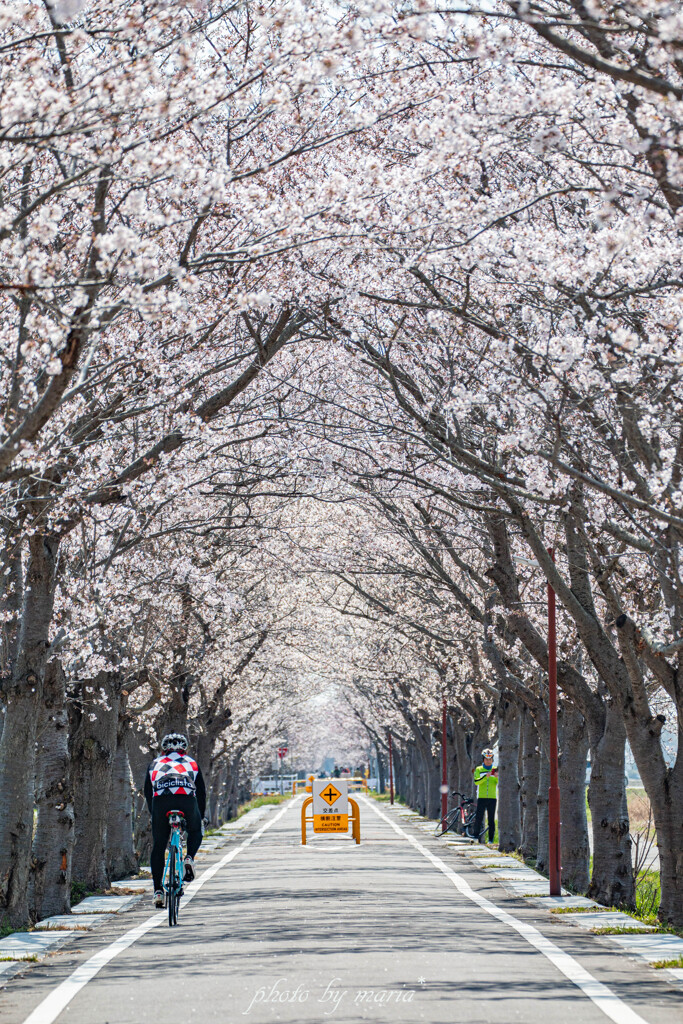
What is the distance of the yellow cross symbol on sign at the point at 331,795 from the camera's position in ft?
107

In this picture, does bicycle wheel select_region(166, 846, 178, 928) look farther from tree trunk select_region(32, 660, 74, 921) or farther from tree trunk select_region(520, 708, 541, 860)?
tree trunk select_region(520, 708, 541, 860)

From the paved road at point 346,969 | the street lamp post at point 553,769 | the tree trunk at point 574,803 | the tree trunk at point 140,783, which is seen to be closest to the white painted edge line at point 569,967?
the paved road at point 346,969

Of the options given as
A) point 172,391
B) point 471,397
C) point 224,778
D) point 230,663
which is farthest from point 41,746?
point 224,778

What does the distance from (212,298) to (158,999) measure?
7148 mm

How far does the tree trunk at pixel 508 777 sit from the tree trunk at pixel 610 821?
33.8 ft

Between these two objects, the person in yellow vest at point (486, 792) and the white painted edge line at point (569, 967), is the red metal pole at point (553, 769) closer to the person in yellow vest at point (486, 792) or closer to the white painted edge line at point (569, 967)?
the white painted edge line at point (569, 967)

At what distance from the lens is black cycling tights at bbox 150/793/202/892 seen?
1328cm

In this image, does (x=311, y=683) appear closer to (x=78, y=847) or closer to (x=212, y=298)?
(x=78, y=847)

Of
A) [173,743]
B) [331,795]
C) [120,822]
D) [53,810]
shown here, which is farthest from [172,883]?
[331,795]

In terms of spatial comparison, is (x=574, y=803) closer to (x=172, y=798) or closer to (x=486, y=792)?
(x=172, y=798)

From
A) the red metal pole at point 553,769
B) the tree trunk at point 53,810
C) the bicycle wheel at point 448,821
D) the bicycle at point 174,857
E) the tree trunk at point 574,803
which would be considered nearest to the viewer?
the bicycle at point 174,857

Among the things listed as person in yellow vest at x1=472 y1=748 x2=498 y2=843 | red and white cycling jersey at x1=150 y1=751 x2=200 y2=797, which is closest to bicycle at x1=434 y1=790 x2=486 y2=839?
person in yellow vest at x1=472 y1=748 x2=498 y2=843

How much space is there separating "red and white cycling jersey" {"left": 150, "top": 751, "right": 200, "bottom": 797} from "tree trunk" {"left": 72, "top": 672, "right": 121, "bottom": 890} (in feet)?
28.6

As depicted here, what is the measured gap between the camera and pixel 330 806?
33344mm
